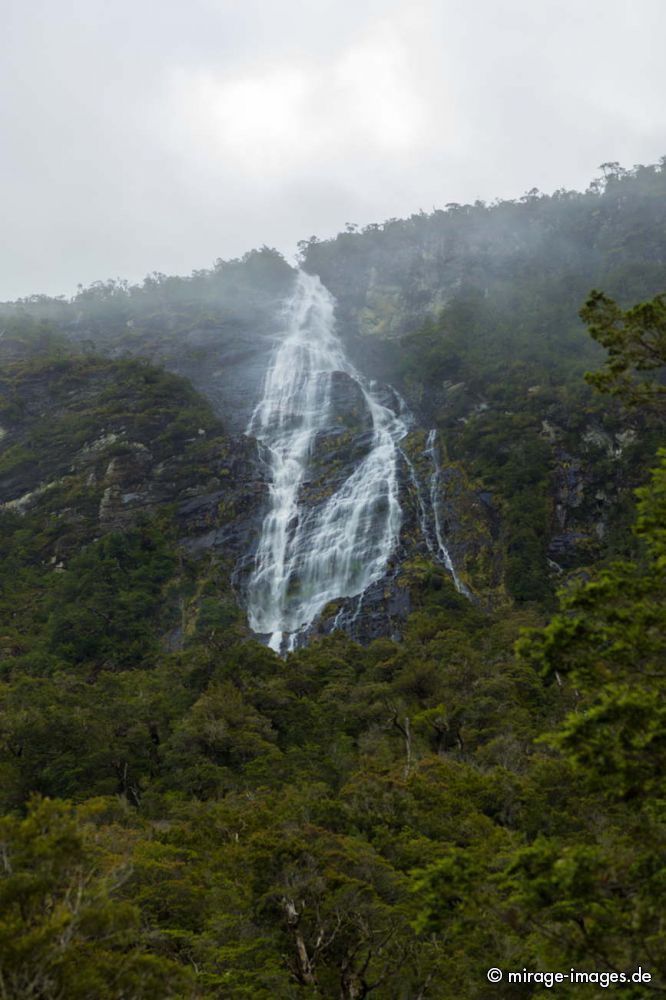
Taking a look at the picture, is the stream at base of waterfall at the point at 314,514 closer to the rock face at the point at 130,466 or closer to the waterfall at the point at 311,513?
the waterfall at the point at 311,513

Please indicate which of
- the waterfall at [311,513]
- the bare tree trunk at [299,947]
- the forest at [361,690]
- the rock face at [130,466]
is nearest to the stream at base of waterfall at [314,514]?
the waterfall at [311,513]

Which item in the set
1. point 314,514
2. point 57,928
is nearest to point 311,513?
point 314,514

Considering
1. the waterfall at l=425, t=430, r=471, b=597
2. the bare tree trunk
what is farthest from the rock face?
the bare tree trunk

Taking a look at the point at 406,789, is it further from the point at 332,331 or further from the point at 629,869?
the point at 332,331

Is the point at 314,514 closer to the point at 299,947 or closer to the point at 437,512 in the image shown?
the point at 437,512

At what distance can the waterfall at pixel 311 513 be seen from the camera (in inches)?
1784

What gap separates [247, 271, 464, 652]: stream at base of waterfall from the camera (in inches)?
1784

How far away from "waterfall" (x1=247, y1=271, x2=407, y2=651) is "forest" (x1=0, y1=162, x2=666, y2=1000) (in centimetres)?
203

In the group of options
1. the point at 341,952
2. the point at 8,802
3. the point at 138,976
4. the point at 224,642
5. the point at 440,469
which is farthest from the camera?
the point at 440,469

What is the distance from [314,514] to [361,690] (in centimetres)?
2297

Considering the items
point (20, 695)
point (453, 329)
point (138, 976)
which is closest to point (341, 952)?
point (138, 976)

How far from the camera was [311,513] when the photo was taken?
51969 millimetres

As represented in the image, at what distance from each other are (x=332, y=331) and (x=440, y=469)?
1652 inches

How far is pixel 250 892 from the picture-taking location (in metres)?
13.5
